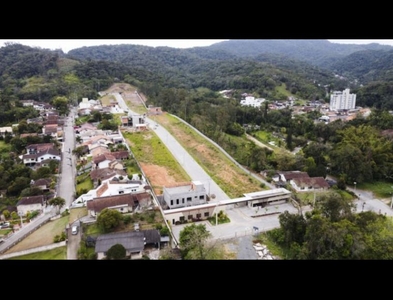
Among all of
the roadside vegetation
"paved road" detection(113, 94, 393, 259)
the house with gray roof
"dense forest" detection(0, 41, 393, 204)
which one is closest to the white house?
"dense forest" detection(0, 41, 393, 204)

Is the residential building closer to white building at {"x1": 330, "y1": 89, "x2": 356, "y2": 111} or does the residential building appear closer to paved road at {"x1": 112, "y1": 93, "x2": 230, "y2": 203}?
paved road at {"x1": 112, "y1": 93, "x2": 230, "y2": 203}

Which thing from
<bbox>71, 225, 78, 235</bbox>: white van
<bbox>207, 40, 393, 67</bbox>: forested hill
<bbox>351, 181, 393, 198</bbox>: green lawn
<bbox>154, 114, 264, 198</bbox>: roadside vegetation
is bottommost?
<bbox>351, 181, 393, 198</bbox>: green lawn

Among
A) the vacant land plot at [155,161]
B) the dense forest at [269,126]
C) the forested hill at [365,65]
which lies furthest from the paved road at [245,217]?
the forested hill at [365,65]

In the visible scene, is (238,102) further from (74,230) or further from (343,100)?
(74,230)

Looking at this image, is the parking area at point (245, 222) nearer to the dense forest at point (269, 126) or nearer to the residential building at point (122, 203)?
the dense forest at point (269, 126)

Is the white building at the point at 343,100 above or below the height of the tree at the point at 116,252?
below
